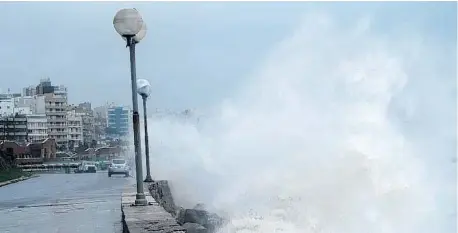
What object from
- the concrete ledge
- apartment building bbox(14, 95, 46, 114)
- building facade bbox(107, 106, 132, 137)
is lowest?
the concrete ledge

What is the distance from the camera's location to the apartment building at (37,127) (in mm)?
54281

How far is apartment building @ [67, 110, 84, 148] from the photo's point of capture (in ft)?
186

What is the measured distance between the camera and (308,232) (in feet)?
53.8

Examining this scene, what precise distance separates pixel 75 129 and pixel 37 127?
10.5 ft

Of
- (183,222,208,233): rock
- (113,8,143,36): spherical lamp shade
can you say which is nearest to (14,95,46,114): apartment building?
(183,222,208,233): rock

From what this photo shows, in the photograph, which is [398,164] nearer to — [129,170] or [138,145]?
[129,170]

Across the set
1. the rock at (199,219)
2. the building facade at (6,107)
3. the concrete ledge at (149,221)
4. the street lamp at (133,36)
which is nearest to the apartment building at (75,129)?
the building facade at (6,107)

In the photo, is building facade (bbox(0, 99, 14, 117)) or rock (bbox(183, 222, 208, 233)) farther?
building facade (bbox(0, 99, 14, 117))

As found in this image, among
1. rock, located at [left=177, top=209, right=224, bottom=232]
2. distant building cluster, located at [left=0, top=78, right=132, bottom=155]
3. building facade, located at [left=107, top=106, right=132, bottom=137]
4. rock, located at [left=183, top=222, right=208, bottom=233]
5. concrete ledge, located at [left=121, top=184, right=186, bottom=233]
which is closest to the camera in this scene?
concrete ledge, located at [left=121, top=184, right=186, bottom=233]

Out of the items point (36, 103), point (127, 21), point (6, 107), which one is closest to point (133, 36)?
point (127, 21)

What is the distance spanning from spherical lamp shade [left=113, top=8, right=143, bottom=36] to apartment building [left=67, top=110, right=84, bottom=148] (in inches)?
1931

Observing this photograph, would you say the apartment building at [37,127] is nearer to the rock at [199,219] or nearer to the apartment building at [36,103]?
the apartment building at [36,103]

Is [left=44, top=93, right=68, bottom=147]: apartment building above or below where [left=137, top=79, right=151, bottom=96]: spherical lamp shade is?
above

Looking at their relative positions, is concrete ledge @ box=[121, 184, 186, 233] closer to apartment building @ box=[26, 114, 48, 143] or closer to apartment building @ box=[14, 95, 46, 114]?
apartment building @ box=[14, 95, 46, 114]
